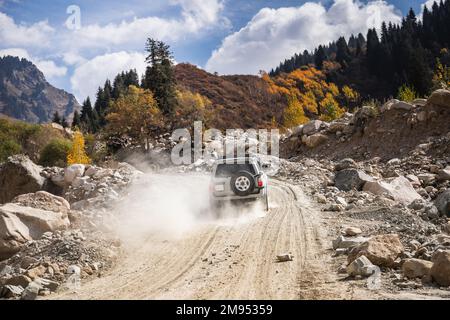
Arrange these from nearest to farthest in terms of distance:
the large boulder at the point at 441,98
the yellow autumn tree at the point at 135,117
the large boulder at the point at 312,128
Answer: the large boulder at the point at 441,98, the large boulder at the point at 312,128, the yellow autumn tree at the point at 135,117

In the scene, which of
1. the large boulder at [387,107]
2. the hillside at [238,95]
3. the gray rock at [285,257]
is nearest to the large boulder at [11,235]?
the gray rock at [285,257]

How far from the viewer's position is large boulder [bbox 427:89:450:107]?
2411cm

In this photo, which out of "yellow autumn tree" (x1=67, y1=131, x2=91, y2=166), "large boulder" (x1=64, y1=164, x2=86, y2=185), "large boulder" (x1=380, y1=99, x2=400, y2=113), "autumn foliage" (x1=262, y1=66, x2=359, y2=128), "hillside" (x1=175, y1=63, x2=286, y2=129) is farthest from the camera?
"autumn foliage" (x1=262, y1=66, x2=359, y2=128)

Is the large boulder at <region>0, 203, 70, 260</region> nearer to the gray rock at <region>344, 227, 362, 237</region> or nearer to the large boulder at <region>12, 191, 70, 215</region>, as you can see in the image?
the large boulder at <region>12, 191, 70, 215</region>

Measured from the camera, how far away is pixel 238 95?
319 feet

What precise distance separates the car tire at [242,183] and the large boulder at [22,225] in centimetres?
490

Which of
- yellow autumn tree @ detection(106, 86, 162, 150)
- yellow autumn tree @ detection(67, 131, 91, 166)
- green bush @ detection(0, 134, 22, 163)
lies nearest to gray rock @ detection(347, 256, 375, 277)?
yellow autumn tree @ detection(106, 86, 162, 150)

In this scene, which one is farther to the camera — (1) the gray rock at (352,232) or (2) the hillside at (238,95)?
(2) the hillside at (238,95)

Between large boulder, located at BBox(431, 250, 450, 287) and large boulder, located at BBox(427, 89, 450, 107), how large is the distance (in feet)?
73.2

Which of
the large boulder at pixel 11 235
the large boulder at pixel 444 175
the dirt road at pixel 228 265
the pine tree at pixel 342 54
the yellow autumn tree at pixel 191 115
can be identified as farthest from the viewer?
the pine tree at pixel 342 54

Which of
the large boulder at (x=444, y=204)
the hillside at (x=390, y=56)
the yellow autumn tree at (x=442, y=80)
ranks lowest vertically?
the large boulder at (x=444, y=204)

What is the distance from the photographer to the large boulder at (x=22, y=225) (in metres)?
9.01

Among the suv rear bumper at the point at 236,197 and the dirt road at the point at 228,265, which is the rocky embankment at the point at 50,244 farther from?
the suv rear bumper at the point at 236,197

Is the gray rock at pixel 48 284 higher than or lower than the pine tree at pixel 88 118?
lower
